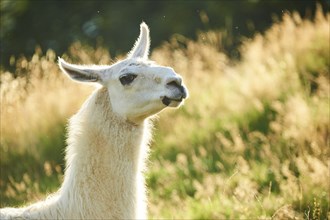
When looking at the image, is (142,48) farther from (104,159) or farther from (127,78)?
(104,159)

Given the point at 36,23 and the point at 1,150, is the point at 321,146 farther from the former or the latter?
the point at 36,23

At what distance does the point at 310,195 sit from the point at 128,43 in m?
13.6

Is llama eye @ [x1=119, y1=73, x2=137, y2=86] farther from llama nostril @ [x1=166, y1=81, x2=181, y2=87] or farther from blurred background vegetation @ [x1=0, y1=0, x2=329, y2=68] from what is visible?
blurred background vegetation @ [x1=0, y1=0, x2=329, y2=68]

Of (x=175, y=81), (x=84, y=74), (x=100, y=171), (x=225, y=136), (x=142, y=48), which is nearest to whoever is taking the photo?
(x=175, y=81)

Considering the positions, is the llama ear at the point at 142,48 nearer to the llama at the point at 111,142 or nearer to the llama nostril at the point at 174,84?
the llama at the point at 111,142

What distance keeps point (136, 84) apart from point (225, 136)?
4073 mm

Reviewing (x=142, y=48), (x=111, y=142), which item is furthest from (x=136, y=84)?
(x=142, y=48)

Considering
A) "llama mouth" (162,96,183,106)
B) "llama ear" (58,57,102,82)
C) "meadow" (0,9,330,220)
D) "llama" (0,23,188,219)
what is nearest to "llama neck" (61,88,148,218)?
"llama" (0,23,188,219)

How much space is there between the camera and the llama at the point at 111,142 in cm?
554

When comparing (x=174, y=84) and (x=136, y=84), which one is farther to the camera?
(x=136, y=84)

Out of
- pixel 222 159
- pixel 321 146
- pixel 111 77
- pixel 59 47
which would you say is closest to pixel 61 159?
pixel 222 159

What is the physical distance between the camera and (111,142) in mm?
5750

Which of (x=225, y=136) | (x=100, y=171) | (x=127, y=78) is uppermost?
(x=127, y=78)

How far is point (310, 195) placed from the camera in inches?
275
